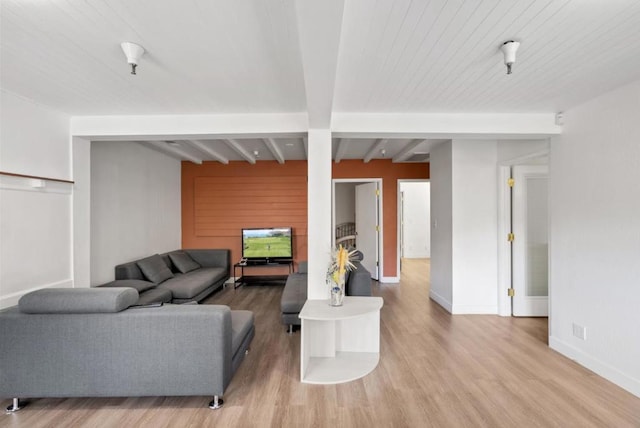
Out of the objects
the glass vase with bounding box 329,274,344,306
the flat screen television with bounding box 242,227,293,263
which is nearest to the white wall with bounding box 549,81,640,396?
the glass vase with bounding box 329,274,344,306

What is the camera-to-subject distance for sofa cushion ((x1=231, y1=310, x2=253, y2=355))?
2.59 m

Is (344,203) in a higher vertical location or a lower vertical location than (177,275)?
higher

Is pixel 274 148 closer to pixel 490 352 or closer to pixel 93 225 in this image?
pixel 93 225

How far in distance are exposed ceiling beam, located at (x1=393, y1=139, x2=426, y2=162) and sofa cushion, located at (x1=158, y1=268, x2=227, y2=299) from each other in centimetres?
376

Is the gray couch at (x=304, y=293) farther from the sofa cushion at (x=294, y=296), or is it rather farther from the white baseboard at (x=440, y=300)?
the white baseboard at (x=440, y=300)

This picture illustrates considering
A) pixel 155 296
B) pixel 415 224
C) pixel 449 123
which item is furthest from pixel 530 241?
pixel 415 224

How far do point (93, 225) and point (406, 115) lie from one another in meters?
3.89

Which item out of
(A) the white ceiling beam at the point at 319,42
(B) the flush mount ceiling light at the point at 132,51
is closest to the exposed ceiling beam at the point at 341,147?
(A) the white ceiling beam at the point at 319,42

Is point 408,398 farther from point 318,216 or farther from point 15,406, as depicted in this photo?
Result: point 15,406

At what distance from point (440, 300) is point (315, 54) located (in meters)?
4.24

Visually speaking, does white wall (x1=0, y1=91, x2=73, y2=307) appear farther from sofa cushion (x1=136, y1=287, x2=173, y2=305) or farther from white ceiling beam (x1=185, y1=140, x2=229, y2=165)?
white ceiling beam (x1=185, y1=140, x2=229, y2=165)

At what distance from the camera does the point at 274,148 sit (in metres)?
4.91

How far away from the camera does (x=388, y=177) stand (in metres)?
6.52

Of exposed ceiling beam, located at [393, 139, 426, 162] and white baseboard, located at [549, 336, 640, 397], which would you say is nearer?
white baseboard, located at [549, 336, 640, 397]
